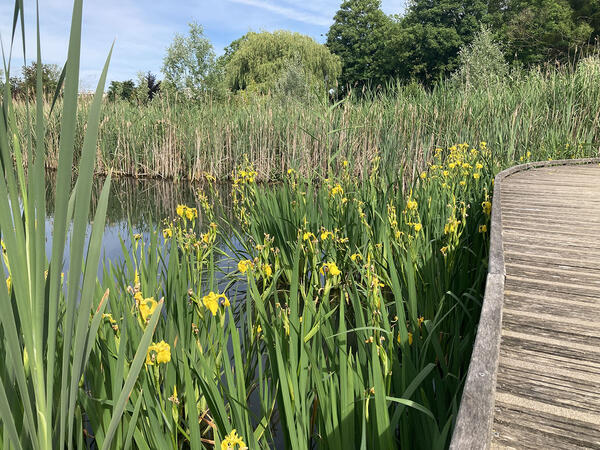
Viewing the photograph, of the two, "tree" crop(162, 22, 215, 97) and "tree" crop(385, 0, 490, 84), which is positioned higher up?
"tree" crop(385, 0, 490, 84)

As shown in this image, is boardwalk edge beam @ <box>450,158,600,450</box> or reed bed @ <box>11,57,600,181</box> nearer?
boardwalk edge beam @ <box>450,158,600,450</box>

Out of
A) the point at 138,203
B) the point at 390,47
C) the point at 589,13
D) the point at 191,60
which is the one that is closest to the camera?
the point at 138,203

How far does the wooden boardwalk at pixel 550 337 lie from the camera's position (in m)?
1.13

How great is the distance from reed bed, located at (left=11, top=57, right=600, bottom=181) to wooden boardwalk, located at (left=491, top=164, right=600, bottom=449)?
2124 millimetres

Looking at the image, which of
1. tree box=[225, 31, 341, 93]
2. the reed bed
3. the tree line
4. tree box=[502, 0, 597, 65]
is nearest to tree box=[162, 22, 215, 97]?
the tree line

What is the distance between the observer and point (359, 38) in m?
43.8

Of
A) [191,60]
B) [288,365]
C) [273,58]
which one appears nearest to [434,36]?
[273,58]

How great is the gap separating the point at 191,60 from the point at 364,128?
1874cm

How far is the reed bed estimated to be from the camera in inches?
247

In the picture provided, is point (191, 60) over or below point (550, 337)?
over

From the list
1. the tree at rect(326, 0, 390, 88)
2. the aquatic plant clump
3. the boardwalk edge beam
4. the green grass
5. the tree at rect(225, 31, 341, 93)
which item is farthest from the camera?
the tree at rect(326, 0, 390, 88)

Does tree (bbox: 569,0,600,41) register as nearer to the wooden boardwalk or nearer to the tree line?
the tree line

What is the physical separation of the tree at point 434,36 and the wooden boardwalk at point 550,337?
35843mm

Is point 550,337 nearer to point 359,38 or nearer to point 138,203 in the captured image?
point 138,203
